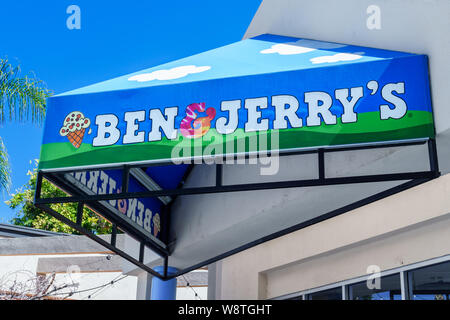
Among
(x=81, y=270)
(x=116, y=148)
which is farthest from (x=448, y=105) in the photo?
(x=81, y=270)

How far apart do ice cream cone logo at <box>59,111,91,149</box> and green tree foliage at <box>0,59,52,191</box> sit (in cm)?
515

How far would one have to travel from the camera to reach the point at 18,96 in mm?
10383

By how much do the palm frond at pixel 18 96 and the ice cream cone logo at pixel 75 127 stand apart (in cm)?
514

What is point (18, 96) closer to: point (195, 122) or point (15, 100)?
point (15, 100)

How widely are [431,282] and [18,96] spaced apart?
762 cm

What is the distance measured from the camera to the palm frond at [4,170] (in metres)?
10.4

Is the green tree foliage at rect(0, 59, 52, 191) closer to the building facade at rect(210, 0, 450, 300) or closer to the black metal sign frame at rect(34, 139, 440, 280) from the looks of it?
the black metal sign frame at rect(34, 139, 440, 280)

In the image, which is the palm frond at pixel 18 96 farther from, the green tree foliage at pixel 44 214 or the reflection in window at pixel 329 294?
the green tree foliage at pixel 44 214

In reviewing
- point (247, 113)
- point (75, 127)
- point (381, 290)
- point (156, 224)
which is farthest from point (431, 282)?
point (75, 127)

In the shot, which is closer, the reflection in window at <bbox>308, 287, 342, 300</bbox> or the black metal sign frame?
the black metal sign frame

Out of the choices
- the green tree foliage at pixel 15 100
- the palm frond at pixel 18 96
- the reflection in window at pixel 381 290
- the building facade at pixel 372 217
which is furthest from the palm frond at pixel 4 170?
the reflection in window at pixel 381 290

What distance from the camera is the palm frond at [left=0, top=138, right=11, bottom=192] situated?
10391 mm

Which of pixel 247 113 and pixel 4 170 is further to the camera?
pixel 4 170

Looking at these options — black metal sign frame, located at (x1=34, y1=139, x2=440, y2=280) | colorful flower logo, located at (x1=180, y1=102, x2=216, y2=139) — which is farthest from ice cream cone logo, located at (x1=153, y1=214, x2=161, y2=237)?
colorful flower logo, located at (x1=180, y1=102, x2=216, y2=139)
